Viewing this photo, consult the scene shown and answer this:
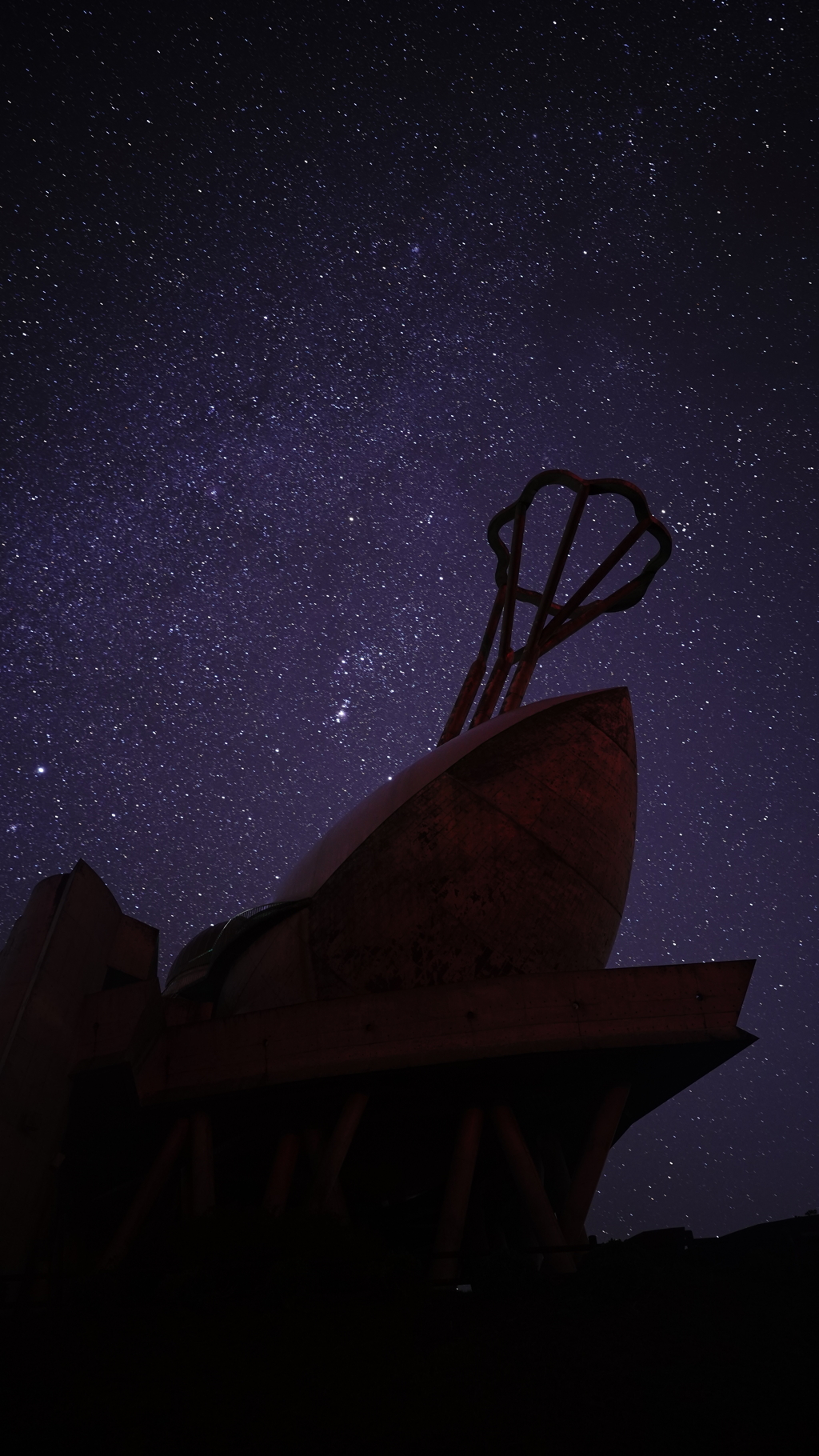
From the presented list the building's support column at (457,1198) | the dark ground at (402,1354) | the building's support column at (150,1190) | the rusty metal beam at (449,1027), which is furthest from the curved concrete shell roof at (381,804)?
the dark ground at (402,1354)

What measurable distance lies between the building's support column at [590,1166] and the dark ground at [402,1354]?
171 centimetres

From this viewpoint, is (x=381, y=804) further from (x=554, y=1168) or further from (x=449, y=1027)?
(x=554, y=1168)

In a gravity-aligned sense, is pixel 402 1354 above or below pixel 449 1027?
below

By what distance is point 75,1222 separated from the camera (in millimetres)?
18391

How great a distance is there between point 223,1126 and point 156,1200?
4.98ft

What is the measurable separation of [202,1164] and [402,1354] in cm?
603

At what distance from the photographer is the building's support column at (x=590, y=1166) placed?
534 inches

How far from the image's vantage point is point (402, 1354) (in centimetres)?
909

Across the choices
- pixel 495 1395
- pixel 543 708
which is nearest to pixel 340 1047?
pixel 495 1395

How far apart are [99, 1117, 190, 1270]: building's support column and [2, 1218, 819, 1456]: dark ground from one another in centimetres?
160

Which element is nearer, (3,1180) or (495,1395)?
(495,1395)

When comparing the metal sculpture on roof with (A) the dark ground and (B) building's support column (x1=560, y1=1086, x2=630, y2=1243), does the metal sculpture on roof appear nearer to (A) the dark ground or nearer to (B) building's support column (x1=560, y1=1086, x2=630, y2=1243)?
(B) building's support column (x1=560, y1=1086, x2=630, y2=1243)

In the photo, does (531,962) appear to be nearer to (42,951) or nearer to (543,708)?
(543,708)

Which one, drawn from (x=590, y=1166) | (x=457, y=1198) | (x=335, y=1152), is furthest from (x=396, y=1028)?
(x=590, y=1166)
